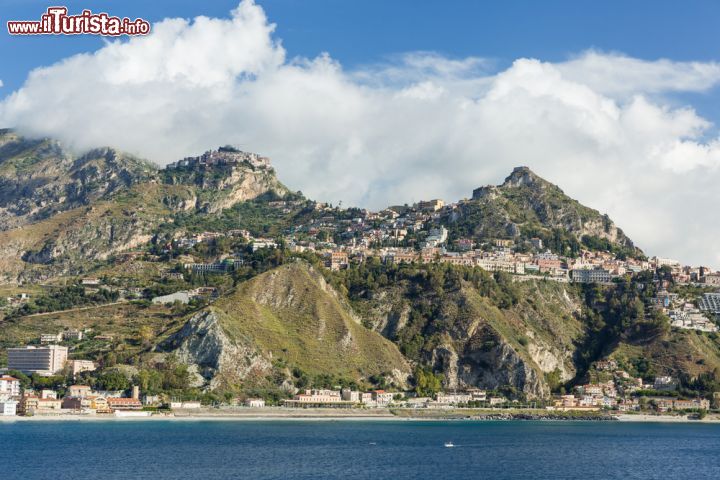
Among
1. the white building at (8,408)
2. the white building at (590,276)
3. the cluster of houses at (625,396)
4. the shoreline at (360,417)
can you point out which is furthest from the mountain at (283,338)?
the white building at (590,276)

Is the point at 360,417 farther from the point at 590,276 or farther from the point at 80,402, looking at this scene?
the point at 590,276

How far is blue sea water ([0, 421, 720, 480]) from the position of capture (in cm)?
7150

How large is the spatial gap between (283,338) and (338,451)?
4410cm

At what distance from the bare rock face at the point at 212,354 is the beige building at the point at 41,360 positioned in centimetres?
1352

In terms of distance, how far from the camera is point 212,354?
391 feet

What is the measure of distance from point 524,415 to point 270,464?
61.7 metres

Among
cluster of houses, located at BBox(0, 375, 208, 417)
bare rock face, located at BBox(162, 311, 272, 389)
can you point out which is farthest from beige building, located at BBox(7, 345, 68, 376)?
bare rock face, located at BBox(162, 311, 272, 389)

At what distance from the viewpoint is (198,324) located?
121 m

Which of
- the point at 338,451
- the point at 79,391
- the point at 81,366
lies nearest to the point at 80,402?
the point at 79,391

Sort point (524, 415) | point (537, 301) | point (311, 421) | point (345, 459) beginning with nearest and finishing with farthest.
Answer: point (345, 459), point (311, 421), point (524, 415), point (537, 301)

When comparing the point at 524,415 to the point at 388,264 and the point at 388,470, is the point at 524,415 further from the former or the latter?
the point at 388,470

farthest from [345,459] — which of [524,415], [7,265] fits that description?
[7,265]

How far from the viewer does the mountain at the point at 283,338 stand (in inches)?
4717

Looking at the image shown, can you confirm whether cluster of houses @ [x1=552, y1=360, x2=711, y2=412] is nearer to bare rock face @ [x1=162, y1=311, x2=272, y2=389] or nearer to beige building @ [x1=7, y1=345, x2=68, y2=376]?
bare rock face @ [x1=162, y1=311, x2=272, y2=389]
